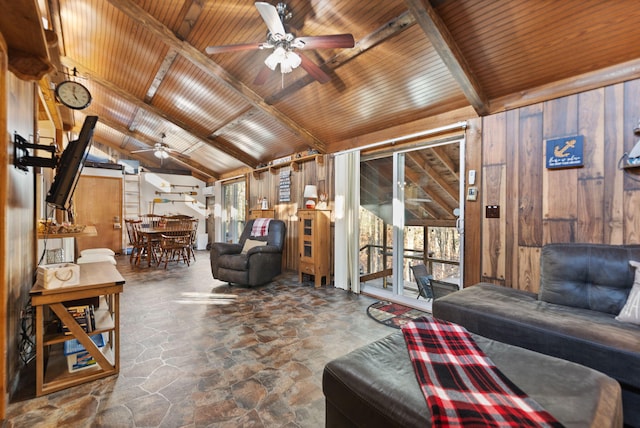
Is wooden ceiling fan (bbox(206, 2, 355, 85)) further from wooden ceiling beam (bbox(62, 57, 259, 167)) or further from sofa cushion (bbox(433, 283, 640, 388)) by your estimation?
wooden ceiling beam (bbox(62, 57, 259, 167))

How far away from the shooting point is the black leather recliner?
Result: 422 cm

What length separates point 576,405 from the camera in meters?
1.00

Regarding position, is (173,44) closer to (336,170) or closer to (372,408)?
(336,170)

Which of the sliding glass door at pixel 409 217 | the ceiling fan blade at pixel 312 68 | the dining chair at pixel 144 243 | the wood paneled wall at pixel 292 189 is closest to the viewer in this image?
the ceiling fan blade at pixel 312 68

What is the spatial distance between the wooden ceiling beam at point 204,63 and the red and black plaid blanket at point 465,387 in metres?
3.66

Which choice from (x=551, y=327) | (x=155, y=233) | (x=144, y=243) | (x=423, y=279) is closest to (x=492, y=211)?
(x=551, y=327)

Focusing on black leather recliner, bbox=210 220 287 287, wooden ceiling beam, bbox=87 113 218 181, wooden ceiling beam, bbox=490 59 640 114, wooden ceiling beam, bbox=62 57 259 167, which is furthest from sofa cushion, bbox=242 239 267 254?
wooden ceiling beam, bbox=87 113 218 181

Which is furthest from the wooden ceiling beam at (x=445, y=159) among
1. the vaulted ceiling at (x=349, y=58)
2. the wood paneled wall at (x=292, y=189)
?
the wood paneled wall at (x=292, y=189)

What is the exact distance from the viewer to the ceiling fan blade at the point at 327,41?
2234 mm

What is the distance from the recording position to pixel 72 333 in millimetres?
1881

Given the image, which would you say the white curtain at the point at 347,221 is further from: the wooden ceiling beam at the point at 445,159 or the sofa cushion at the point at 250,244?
the sofa cushion at the point at 250,244

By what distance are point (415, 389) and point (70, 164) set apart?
2742 millimetres

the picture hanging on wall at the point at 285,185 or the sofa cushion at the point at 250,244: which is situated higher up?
the picture hanging on wall at the point at 285,185

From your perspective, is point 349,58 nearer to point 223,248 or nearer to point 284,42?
point 284,42
